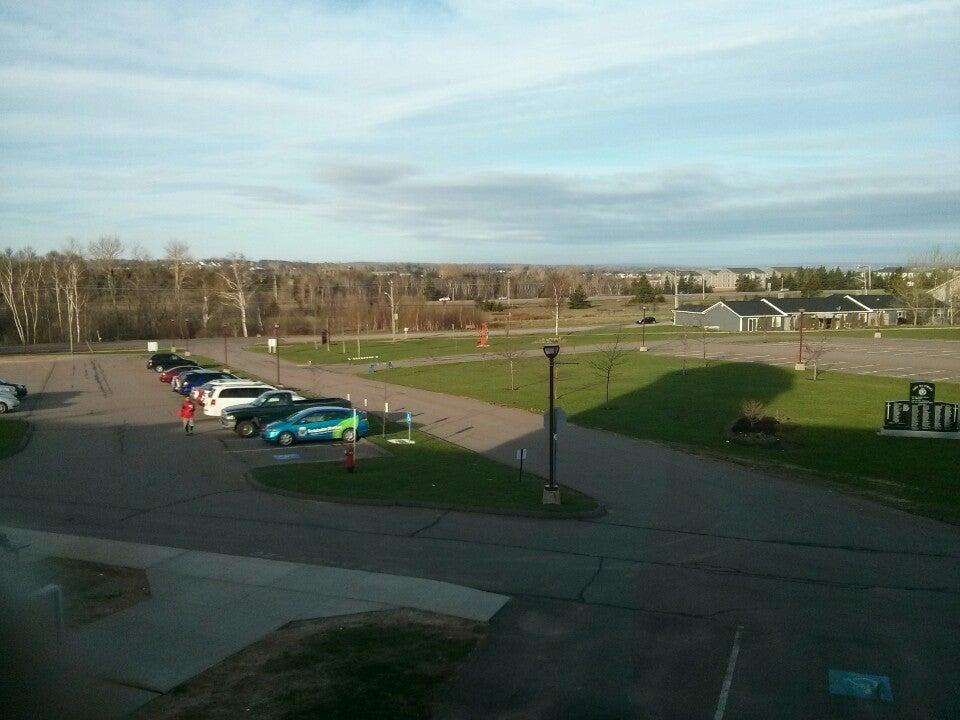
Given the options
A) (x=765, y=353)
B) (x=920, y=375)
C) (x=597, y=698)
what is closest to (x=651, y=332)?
(x=765, y=353)

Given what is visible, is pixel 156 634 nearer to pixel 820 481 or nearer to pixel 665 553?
pixel 665 553

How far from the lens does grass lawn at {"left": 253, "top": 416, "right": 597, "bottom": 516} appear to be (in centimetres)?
1841

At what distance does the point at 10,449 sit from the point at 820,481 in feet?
79.1

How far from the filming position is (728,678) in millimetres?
9570

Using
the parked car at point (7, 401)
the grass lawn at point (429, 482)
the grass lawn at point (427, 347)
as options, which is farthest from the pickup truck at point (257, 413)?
the grass lawn at point (427, 347)

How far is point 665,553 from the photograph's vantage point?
1491 cm

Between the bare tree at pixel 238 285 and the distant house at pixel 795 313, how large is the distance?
5645 cm

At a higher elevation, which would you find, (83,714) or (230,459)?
(83,714)

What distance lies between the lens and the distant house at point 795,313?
105750 millimetres

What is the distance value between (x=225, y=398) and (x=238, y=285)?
2792 inches

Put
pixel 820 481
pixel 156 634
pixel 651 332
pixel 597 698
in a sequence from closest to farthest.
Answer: pixel 597 698 → pixel 156 634 → pixel 820 481 → pixel 651 332

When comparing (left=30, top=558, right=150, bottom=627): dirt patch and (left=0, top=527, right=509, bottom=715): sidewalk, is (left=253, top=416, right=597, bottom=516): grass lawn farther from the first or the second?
(left=30, top=558, right=150, bottom=627): dirt patch

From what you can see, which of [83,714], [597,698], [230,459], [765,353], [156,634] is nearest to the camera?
[83,714]

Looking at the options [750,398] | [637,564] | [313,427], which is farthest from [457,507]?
[750,398]
